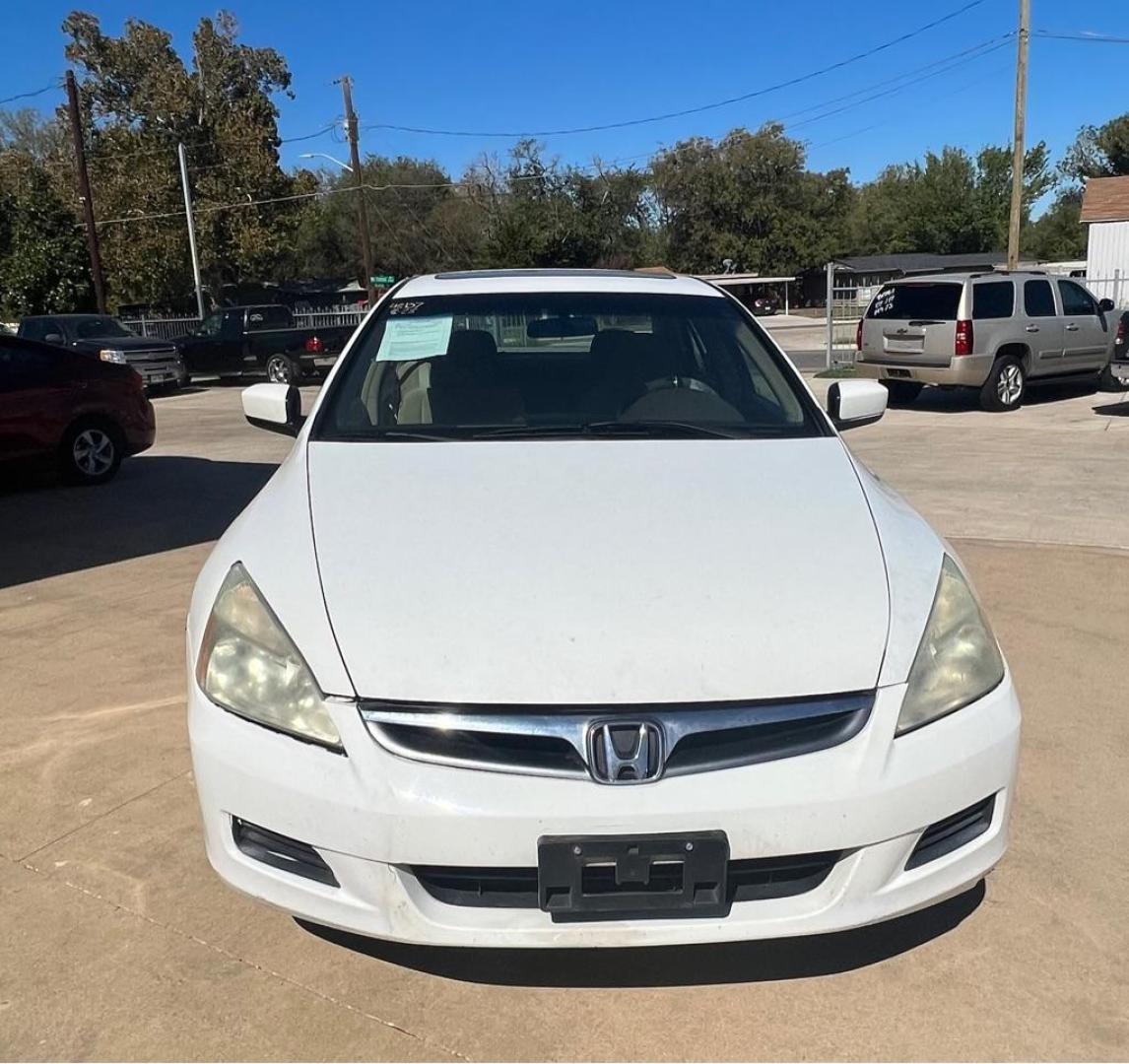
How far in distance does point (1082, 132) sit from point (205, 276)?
66.8m

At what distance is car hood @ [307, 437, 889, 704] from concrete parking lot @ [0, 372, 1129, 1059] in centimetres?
22

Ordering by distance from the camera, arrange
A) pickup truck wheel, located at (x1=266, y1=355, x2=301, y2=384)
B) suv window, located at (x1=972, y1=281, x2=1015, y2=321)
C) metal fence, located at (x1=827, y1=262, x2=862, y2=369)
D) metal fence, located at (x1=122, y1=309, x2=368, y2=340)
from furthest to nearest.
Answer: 1. metal fence, located at (x1=122, y1=309, x2=368, y2=340)
2. metal fence, located at (x1=827, y1=262, x2=862, y2=369)
3. pickup truck wheel, located at (x1=266, y1=355, x2=301, y2=384)
4. suv window, located at (x1=972, y1=281, x2=1015, y2=321)

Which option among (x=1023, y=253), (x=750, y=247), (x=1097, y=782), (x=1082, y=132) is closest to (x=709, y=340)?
(x=1097, y=782)

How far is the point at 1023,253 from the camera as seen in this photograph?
232 feet

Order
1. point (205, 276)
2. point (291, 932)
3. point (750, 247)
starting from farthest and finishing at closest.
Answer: point (750, 247), point (205, 276), point (291, 932)

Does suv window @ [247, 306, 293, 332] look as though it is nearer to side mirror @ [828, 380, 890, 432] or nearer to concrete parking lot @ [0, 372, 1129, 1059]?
concrete parking lot @ [0, 372, 1129, 1059]

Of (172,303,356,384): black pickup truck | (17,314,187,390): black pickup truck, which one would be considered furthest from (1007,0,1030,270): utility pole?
(17,314,187,390): black pickup truck

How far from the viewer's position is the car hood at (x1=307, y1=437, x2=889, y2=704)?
2107mm

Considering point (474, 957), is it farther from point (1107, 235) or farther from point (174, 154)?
point (174, 154)

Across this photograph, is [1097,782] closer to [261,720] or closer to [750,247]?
[261,720]

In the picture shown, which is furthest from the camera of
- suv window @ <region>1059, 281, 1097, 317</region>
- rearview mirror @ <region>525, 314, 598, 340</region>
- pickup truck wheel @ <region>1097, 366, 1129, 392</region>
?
pickup truck wheel @ <region>1097, 366, 1129, 392</region>

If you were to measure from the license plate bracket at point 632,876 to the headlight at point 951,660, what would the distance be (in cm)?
49

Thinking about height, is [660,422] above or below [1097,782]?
above

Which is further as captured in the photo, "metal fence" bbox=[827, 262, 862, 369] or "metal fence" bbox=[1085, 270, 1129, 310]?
"metal fence" bbox=[827, 262, 862, 369]
